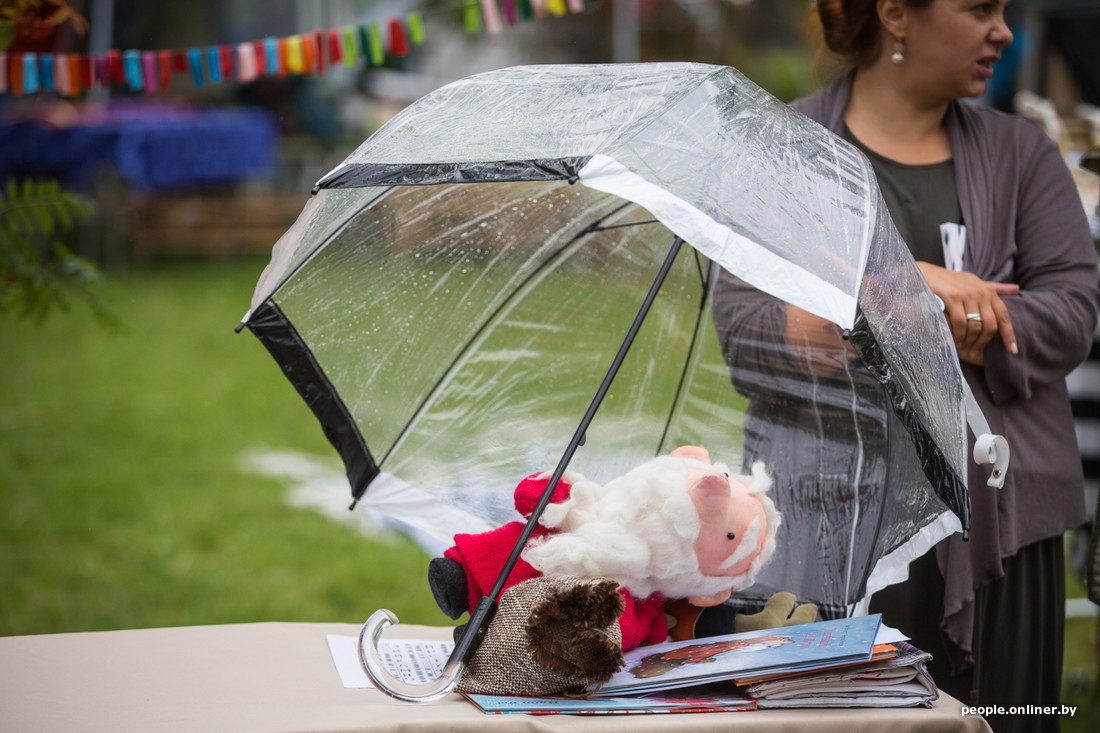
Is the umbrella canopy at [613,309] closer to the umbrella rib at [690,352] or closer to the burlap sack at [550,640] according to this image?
the umbrella rib at [690,352]

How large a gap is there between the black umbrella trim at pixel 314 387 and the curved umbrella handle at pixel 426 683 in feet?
1.63

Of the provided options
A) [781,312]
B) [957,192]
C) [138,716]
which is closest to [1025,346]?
[957,192]

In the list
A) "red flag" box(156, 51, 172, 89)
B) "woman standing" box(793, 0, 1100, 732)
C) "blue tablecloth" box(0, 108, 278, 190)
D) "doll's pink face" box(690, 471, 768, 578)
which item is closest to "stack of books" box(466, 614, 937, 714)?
"doll's pink face" box(690, 471, 768, 578)

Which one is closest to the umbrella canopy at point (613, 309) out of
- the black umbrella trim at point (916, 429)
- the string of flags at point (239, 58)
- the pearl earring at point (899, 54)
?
the black umbrella trim at point (916, 429)

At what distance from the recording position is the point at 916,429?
4.09 ft

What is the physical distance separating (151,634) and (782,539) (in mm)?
1058

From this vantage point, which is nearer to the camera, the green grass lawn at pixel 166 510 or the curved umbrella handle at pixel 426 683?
the curved umbrella handle at pixel 426 683

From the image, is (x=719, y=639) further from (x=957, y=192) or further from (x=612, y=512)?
(x=957, y=192)

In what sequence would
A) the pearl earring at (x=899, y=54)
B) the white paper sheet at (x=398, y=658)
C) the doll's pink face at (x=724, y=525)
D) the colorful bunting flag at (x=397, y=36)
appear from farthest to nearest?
1. the colorful bunting flag at (x=397, y=36)
2. the pearl earring at (x=899, y=54)
3. the white paper sheet at (x=398, y=658)
4. the doll's pink face at (x=724, y=525)

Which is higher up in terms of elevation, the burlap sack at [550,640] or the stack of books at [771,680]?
the burlap sack at [550,640]

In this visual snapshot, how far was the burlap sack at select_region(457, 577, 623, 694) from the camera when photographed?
4.31 ft

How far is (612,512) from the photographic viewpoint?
1.46 metres

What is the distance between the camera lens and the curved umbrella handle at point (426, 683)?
52.6 inches

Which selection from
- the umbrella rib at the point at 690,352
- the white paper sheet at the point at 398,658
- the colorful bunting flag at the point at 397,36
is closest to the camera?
the white paper sheet at the point at 398,658
